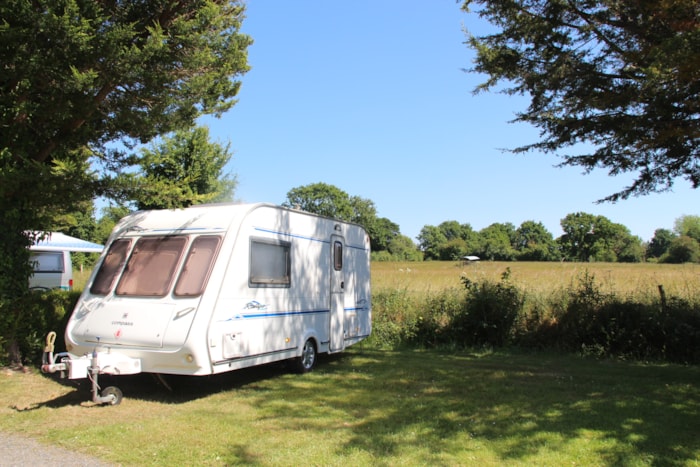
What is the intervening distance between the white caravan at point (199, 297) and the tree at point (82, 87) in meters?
1.45

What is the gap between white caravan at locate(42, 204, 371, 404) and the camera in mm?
6250

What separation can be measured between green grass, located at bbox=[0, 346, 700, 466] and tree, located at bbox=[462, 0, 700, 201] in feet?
10.9

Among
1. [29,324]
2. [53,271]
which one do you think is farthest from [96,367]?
[53,271]

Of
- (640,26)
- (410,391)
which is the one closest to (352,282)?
(410,391)

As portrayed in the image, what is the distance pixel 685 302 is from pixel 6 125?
13.1m

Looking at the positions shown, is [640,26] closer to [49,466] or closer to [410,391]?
[410,391]

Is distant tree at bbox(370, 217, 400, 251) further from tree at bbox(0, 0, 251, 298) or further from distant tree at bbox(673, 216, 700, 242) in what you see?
tree at bbox(0, 0, 251, 298)

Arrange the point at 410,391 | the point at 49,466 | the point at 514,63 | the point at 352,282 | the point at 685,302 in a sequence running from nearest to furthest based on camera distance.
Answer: the point at 49,466 < the point at 410,391 < the point at 514,63 < the point at 352,282 < the point at 685,302

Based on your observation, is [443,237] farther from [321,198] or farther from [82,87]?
[82,87]

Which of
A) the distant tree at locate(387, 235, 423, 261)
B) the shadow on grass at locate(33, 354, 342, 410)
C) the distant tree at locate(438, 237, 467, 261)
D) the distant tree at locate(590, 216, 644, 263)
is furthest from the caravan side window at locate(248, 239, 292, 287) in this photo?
the distant tree at locate(438, 237, 467, 261)

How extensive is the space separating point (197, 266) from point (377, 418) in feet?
9.83

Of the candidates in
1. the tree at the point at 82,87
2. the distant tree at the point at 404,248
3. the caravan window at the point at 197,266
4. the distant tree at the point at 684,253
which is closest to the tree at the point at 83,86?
the tree at the point at 82,87

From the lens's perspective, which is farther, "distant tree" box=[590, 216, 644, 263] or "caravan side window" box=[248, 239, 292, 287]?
"distant tree" box=[590, 216, 644, 263]

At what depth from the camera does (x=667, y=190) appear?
820 cm
